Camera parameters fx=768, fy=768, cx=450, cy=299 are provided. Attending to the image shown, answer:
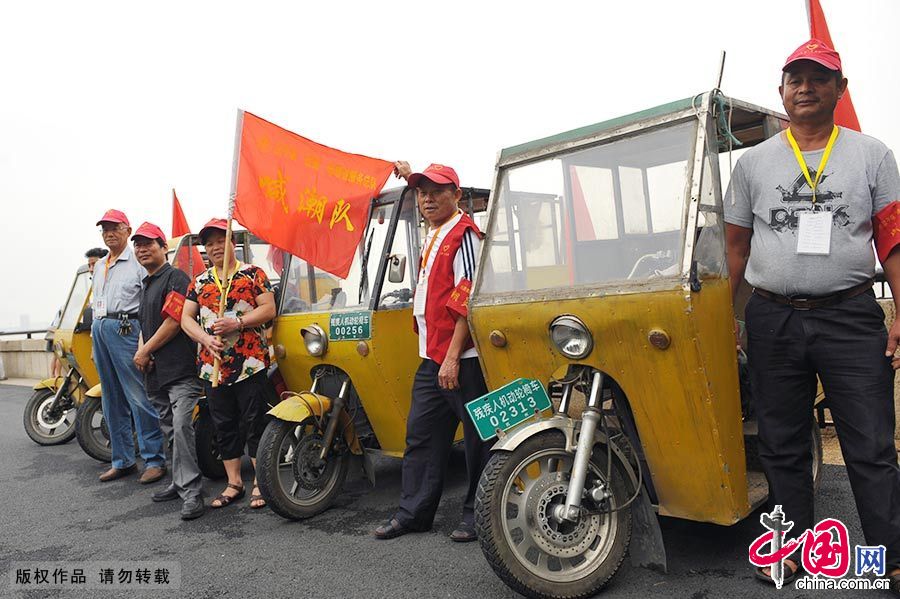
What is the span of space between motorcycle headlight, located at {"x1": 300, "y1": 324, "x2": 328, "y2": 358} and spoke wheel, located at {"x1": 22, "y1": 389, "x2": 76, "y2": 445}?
15.1 feet

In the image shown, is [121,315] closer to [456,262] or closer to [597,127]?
[456,262]

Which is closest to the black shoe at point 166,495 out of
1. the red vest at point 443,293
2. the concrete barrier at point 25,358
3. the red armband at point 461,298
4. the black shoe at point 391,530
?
the black shoe at point 391,530

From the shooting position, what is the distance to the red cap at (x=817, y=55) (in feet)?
10.4

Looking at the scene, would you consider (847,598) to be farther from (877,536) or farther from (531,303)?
(531,303)

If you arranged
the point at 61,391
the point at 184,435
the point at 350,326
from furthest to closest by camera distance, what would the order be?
1. the point at 61,391
2. the point at 184,435
3. the point at 350,326

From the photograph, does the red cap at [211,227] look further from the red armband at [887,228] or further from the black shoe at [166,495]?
the red armband at [887,228]

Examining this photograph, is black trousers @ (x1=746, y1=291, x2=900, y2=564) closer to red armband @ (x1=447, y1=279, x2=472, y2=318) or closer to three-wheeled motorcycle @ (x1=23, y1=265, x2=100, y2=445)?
red armband @ (x1=447, y1=279, x2=472, y2=318)

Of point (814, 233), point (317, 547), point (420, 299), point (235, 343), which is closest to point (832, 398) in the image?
point (814, 233)

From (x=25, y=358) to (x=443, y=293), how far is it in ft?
48.7

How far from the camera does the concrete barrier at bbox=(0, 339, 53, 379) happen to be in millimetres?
15445

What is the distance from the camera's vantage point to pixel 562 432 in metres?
3.45

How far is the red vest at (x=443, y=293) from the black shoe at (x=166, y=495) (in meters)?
2.63

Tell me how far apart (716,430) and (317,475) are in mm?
2685

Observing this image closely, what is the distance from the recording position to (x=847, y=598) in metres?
3.18
